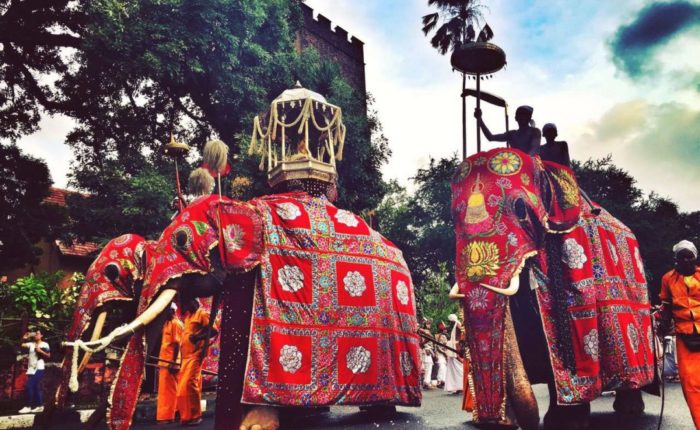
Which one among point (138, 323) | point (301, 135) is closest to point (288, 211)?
point (301, 135)

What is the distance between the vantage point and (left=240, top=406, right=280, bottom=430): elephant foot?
15.6 ft

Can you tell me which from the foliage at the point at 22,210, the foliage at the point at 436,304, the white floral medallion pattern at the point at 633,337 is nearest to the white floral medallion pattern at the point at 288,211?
the white floral medallion pattern at the point at 633,337

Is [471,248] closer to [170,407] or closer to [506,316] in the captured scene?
[506,316]

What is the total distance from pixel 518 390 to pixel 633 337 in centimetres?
189

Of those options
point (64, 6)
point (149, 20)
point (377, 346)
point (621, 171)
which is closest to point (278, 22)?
point (149, 20)

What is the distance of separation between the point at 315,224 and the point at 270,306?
3.19 feet

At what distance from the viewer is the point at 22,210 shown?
13.3 m

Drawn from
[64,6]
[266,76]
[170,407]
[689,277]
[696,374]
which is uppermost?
[64,6]

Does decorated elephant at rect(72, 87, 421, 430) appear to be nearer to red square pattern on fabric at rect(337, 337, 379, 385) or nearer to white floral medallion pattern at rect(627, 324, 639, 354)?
red square pattern on fabric at rect(337, 337, 379, 385)

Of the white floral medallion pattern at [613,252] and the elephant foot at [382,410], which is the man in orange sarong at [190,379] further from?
the white floral medallion pattern at [613,252]

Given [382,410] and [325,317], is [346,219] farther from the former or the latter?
[382,410]

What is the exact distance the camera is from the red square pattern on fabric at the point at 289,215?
549 centimetres

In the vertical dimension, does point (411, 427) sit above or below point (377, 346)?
below

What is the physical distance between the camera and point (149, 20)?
13859mm
